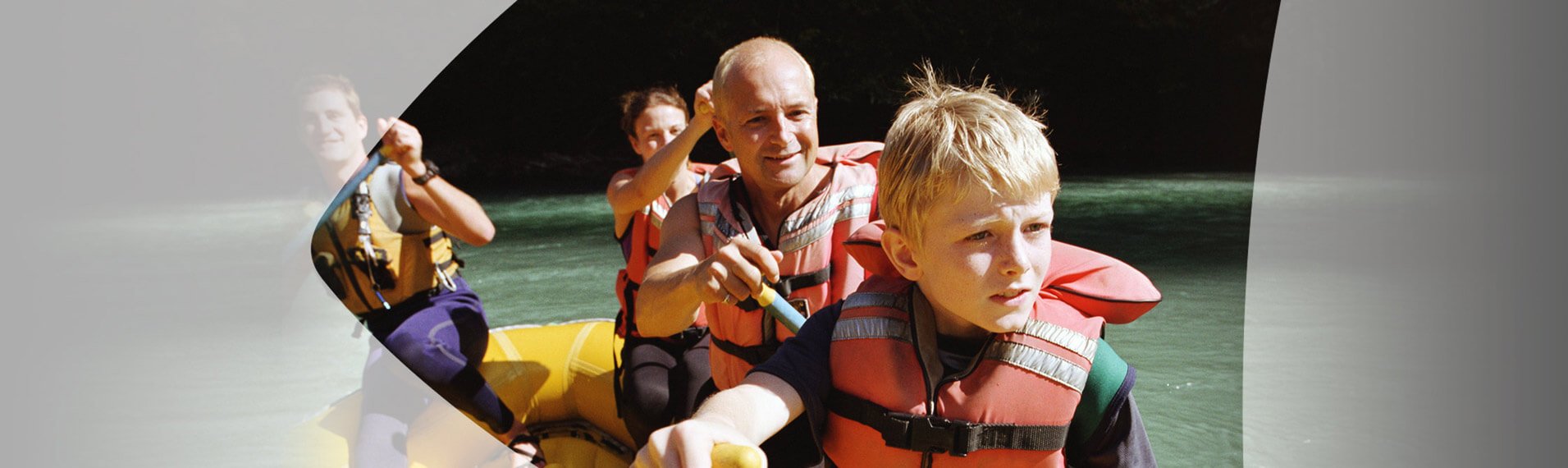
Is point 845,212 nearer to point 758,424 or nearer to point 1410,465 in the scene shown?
point 758,424

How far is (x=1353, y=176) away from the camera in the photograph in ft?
36.8

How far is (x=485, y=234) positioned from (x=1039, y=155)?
72.4 inches

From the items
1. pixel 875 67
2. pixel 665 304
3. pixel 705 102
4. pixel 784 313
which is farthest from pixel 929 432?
pixel 875 67

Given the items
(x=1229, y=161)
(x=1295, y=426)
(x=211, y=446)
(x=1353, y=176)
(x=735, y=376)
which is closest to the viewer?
(x=735, y=376)

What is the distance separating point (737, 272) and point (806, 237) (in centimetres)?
58

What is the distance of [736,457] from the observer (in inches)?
40.4

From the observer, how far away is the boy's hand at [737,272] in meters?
1.55

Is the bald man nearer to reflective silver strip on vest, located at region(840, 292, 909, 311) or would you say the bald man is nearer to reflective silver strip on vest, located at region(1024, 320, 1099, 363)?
reflective silver strip on vest, located at region(840, 292, 909, 311)

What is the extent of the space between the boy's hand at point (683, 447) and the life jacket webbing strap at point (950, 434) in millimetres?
303

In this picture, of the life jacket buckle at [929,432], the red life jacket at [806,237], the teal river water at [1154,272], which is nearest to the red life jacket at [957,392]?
the life jacket buckle at [929,432]

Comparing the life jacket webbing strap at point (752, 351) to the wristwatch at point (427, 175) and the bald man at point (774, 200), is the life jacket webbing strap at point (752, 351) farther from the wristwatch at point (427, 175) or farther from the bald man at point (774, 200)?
the wristwatch at point (427, 175)

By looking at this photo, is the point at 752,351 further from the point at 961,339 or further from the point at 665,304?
the point at 961,339

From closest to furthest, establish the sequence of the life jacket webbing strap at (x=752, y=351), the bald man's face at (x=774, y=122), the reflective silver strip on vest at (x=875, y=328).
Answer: the reflective silver strip on vest at (x=875, y=328) < the bald man's face at (x=774, y=122) < the life jacket webbing strap at (x=752, y=351)

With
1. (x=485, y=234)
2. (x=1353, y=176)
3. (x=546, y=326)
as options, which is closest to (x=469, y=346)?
(x=485, y=234)
